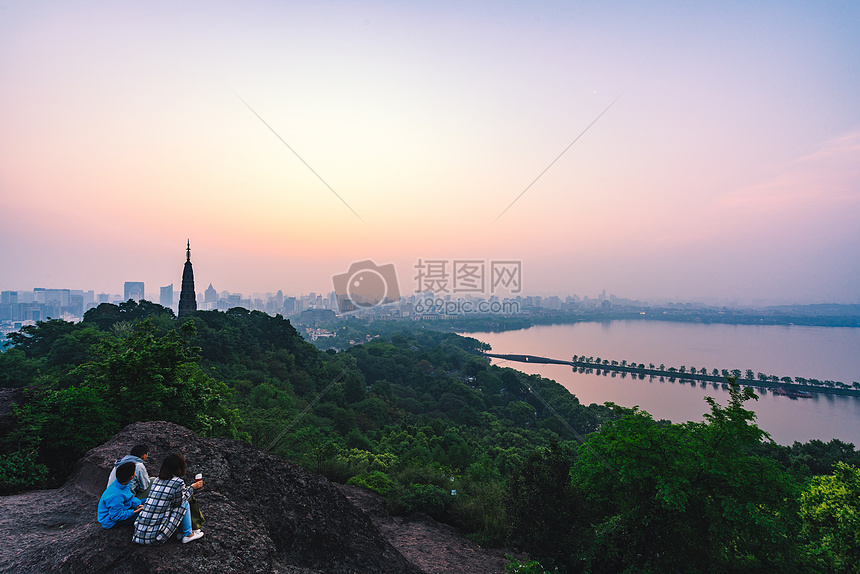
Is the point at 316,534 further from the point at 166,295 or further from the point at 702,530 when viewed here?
the point at 166,295

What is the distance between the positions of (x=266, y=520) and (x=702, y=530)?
635 cm

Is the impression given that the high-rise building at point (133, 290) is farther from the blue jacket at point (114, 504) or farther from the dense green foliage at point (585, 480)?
the blue jacket at point (114, 504)

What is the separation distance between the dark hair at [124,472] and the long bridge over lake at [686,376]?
143ft

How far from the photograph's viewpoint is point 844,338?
3068 inches

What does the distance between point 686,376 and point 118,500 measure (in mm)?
60561

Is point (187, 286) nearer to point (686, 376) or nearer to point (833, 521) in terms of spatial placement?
point (833, 521)

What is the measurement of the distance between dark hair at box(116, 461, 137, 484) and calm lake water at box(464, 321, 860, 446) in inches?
907

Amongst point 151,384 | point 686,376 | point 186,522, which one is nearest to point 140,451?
point 186,522

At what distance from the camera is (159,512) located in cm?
320

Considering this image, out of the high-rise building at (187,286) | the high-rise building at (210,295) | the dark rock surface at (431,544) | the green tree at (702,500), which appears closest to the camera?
the green tree at (702,500)

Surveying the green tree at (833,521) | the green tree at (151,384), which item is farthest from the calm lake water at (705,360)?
the green tree at (151,384)

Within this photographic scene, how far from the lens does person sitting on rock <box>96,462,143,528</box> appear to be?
10.6ft

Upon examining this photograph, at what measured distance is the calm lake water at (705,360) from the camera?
1379 inches

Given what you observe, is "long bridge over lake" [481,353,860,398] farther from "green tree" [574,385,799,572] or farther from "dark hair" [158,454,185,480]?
"dark hair" [158,454,185,480]
